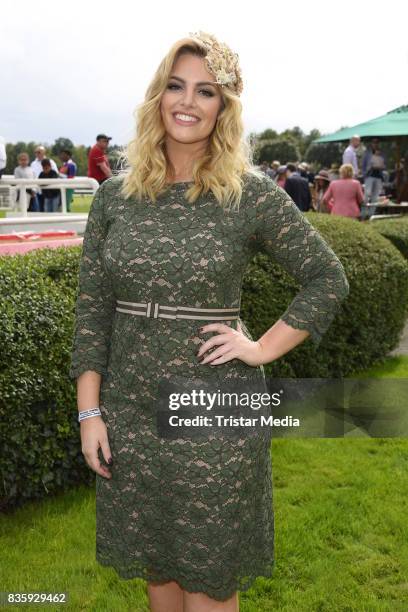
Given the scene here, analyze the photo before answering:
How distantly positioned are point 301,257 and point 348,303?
14.0ft

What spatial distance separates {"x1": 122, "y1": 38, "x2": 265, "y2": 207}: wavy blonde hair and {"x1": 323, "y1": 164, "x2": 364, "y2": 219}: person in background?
11088mm

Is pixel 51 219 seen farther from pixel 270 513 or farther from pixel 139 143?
pixel 270 513

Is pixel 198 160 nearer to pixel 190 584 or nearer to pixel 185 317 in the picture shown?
pixel 185 317

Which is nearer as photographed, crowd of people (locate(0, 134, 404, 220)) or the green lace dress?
the green lace dress

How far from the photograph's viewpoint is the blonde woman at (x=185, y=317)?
221 cm

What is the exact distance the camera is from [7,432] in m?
3.70

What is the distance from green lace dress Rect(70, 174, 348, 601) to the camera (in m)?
2.20

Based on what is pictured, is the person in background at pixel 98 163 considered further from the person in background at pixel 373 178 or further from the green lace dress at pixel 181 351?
the green lace dress at pixel 181 351

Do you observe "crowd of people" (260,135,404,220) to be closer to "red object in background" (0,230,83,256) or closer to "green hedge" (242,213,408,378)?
"green hedge" (242,213,408,378)

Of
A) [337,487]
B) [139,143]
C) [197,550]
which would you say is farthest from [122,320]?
[337,487]

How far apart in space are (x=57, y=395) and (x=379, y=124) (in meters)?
18.2

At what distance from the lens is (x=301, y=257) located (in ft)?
7.39

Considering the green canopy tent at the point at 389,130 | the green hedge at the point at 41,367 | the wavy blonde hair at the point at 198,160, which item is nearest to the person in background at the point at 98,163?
the green hedge at the point at 41,367

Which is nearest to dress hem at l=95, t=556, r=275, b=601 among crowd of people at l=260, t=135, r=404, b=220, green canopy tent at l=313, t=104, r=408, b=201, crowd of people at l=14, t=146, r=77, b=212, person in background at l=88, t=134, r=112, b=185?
crowd of people at l=14, t=146, r=77, b=212
